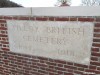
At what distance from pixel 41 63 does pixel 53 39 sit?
635 mm

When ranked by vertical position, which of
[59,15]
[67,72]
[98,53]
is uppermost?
[59,15]

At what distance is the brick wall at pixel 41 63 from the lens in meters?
3.18

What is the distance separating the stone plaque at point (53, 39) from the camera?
3209 mm

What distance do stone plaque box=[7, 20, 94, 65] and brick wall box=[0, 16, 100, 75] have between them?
0.26ft

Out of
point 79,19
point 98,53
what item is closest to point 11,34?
point 79,19

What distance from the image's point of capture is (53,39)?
3.53 meters

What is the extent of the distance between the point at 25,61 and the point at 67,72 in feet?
3.37

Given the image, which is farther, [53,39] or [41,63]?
[41,63]

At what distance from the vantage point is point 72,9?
10.6 ft

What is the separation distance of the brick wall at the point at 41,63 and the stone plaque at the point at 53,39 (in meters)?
0.08

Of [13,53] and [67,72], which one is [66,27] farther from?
[13,53]

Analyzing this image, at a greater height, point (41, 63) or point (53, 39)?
point (53, 39)

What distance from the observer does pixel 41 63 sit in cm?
383

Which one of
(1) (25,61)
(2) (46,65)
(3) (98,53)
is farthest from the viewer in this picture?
(1) (25,61)
